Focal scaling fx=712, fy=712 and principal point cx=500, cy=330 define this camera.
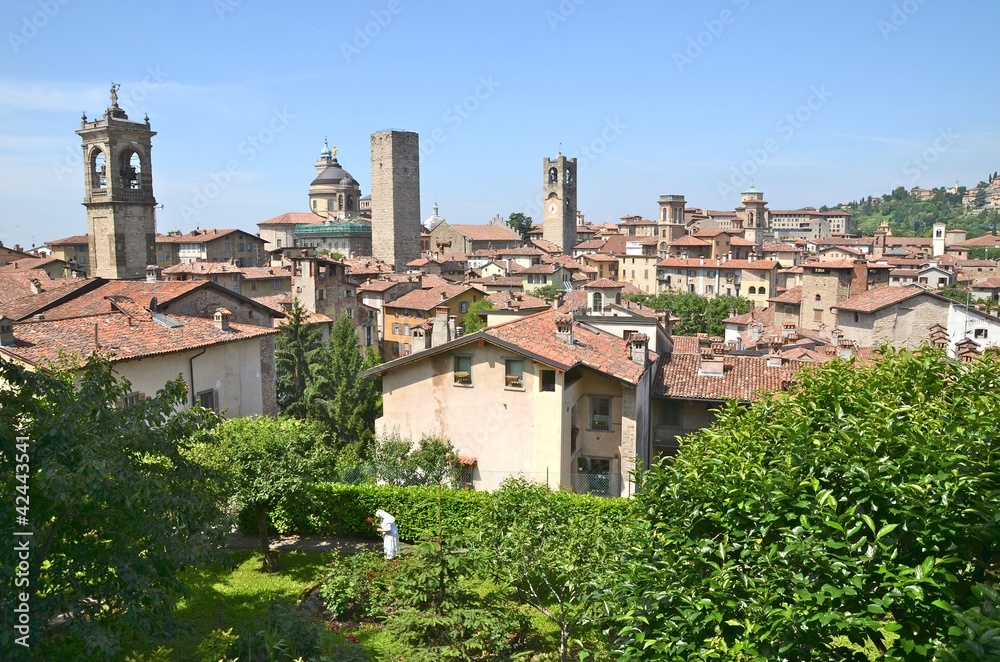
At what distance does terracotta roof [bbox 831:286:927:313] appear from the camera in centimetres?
3729

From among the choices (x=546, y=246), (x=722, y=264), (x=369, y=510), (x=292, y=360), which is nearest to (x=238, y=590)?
(x=369, y=510)

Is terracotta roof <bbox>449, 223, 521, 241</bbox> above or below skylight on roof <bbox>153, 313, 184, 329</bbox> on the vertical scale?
above

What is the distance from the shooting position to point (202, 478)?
28.4 ft

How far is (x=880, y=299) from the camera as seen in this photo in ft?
127

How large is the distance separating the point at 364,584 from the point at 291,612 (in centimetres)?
263

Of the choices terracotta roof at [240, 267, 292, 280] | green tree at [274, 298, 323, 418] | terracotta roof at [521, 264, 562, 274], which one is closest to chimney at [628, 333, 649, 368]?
green tree at [274, 298, 323, 418]

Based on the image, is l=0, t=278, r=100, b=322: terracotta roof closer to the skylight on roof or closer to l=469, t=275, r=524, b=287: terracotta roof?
the skylight on roof

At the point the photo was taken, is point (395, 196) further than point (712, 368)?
Yes

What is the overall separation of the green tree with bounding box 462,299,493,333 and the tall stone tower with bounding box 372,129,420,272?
34356mm

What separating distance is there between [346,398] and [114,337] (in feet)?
41.2

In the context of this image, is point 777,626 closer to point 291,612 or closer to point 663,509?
point 663,509

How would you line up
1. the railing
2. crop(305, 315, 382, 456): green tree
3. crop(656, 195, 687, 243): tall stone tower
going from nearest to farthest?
crop(305, 315, 382, 456): green tree → the railing → crop(656, 195, 687, 243): tall stone tower

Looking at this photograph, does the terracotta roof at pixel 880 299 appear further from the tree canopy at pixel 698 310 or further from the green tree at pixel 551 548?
the green tree at pixel 551 548

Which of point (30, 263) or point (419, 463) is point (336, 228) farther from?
point (419, 463)
